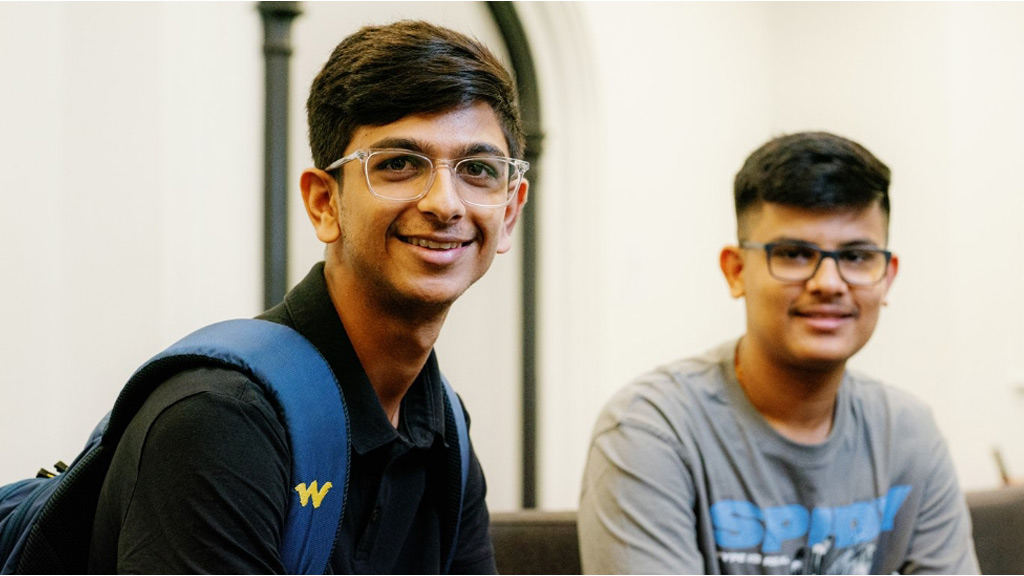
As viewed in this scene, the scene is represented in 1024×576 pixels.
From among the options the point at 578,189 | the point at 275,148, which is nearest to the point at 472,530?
the point at 275,148

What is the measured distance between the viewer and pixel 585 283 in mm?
3994

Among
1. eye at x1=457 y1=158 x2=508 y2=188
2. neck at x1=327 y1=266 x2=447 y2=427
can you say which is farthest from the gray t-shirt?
eye at x1=457 y1=158 x2=508 y2=188

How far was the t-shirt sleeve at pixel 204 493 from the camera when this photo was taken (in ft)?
3.52

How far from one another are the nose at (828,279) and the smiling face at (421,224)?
783mm

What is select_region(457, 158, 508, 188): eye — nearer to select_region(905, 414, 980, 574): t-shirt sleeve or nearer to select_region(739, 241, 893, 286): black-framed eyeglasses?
select_region(739, 241, 893, 286): black-framed eyeglasses

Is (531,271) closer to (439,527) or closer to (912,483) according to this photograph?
(912,483)

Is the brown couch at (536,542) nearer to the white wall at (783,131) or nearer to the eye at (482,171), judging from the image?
the eye at (482,171)

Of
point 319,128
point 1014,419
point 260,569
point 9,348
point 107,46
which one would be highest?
point 107,46

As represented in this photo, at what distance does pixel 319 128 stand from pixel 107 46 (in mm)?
962

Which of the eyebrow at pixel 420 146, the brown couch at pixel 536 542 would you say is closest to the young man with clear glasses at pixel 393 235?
the eyebrow at pixel 420 146

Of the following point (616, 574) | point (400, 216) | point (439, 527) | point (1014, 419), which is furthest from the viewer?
point (1014, 419)

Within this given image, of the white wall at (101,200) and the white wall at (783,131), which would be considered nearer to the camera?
→ the white wall at (101,200)

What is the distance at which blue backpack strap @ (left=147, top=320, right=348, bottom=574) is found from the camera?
3.88ft

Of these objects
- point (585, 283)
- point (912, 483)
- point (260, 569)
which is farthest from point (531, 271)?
point (260, 569)
